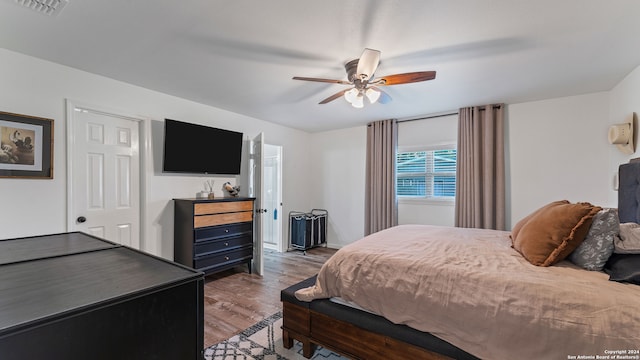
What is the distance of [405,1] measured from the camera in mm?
1586

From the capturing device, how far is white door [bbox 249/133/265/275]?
148 inches

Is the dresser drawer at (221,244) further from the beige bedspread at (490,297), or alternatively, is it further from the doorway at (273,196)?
the beige bedspread at (490,297)

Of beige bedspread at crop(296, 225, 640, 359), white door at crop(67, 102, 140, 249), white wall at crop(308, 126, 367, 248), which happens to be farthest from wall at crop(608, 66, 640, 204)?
white door at crop(67, 102, 140, 249)

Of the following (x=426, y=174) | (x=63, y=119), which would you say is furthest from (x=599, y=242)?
(x=63, y=119)

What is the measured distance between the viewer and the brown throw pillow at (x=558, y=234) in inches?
62.3

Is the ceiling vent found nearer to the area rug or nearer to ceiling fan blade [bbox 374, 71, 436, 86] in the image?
ceiling fan blade [bbox 374, 71, 436, 86]

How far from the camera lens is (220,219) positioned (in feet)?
11.3

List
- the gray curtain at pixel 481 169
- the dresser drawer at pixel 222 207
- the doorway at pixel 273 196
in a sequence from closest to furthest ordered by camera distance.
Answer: the dresser drawer at pixel 222 207
the gray curtain at pixel 481 169
the doorway at pixel 273 196

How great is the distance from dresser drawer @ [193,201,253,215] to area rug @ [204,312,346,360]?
155cm

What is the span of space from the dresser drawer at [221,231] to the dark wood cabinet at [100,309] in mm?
2046

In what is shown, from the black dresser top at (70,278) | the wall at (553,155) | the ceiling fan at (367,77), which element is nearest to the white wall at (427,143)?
the wall at (553,155)

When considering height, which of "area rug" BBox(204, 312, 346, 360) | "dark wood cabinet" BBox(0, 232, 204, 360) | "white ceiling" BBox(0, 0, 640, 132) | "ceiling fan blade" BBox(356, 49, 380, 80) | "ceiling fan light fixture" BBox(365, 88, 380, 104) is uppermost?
"white ceiling" BBox(0, 0, 640, 132)

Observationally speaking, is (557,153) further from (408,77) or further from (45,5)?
(45,5)

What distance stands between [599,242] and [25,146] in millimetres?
4283
